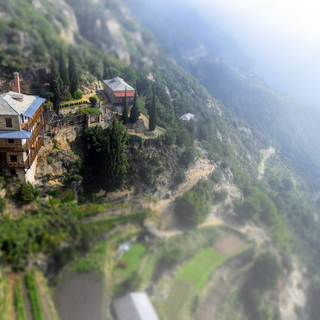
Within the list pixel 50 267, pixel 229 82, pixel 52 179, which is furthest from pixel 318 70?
pixel 50 267

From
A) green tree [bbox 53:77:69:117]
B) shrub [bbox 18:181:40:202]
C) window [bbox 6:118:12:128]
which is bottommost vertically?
shrub [bbox 18:181:40:202]

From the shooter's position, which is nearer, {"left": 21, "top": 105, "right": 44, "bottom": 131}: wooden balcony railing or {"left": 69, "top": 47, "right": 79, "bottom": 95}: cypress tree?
{"left": 21, "top": 105, "right": 44, "bottom": 131}: wooden balcony railing

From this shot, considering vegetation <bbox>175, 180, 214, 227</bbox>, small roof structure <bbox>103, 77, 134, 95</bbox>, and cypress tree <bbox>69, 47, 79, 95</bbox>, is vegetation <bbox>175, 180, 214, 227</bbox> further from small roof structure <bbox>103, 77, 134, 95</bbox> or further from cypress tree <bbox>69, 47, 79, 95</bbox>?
cypress tree <bbox>69, 47, 79, 95</bbox>

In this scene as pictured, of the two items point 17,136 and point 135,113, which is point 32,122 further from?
point 135,113

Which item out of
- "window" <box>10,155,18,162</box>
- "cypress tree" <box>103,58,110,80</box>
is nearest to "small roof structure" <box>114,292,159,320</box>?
"window" <box>10,155,18,162</box>

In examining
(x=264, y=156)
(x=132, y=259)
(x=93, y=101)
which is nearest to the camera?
(x=132, y=259)

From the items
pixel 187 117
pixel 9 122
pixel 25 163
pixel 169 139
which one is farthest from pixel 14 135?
pixel 187 117
